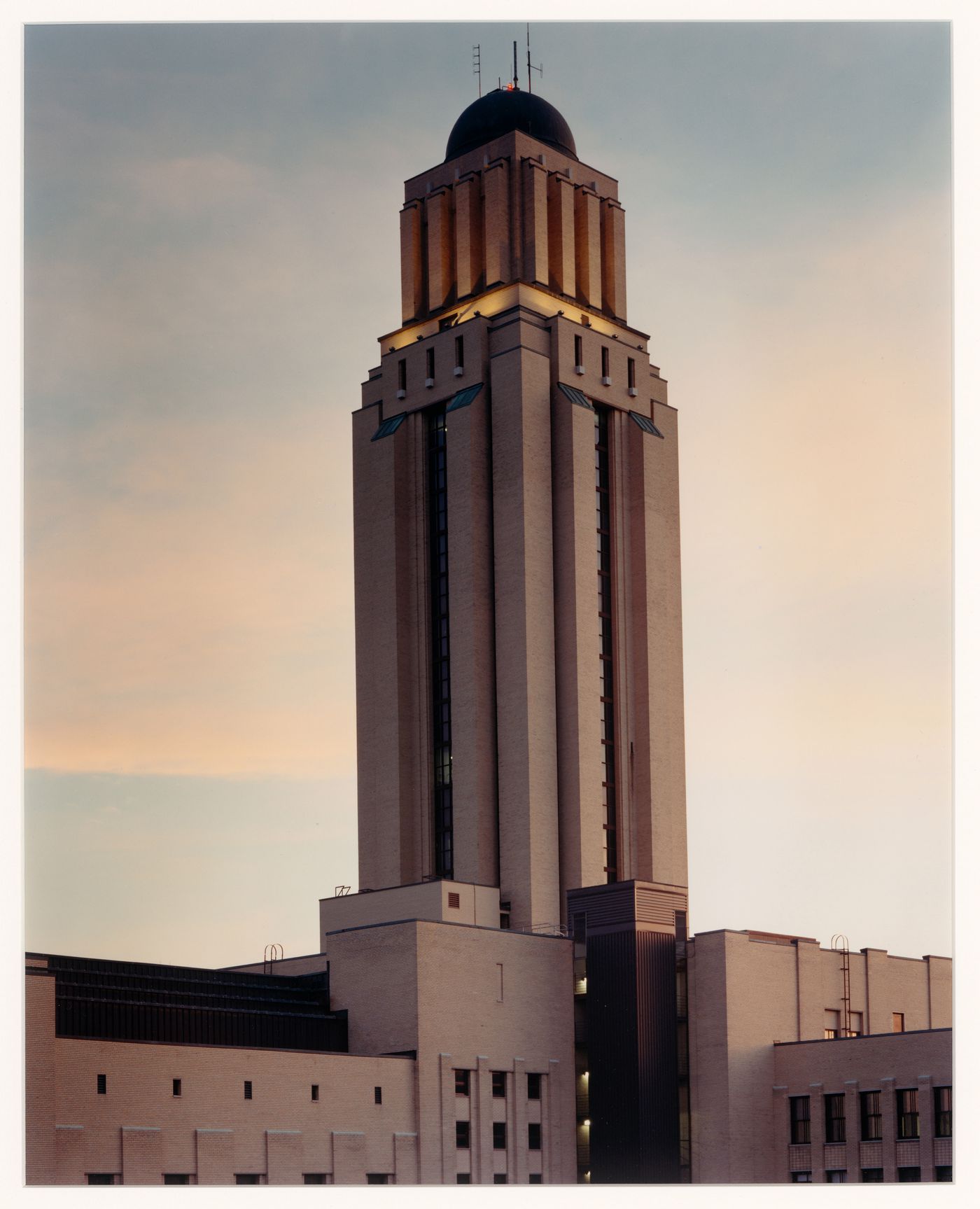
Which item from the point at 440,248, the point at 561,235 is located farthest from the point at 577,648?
the point at 440,248

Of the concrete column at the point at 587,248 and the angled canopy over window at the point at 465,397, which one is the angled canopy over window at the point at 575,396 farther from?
the concrete column at the point at 587,248

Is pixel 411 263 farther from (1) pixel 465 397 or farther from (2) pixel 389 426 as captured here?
(1) pixel 465 397

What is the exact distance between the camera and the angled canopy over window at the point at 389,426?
353 ft

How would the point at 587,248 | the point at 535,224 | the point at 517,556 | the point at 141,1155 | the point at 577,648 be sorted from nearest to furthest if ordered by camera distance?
the point at 141,1155 < the point at 577,648 < the point at 517,556 < the point at 535,224 < the point at 587,248

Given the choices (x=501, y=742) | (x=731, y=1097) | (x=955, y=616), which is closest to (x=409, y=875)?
(x=501, y=742)

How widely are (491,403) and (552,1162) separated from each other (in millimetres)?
40116

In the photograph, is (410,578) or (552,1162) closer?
(552,1162)

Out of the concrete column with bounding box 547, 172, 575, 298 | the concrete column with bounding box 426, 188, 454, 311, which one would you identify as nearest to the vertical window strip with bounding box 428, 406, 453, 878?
the concrete column with bounding box 426, 188, 454, 311

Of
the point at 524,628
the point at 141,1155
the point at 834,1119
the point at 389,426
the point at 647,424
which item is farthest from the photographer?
the point at 647,424

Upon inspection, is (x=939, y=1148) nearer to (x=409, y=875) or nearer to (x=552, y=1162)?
(x=552, y=1162)

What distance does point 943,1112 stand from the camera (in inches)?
2992

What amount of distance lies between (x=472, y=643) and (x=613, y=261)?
25465 mm

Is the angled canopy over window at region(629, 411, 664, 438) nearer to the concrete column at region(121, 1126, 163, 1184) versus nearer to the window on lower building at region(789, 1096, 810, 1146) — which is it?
the window on lower building at region(789, 1096, 810, 1146)
